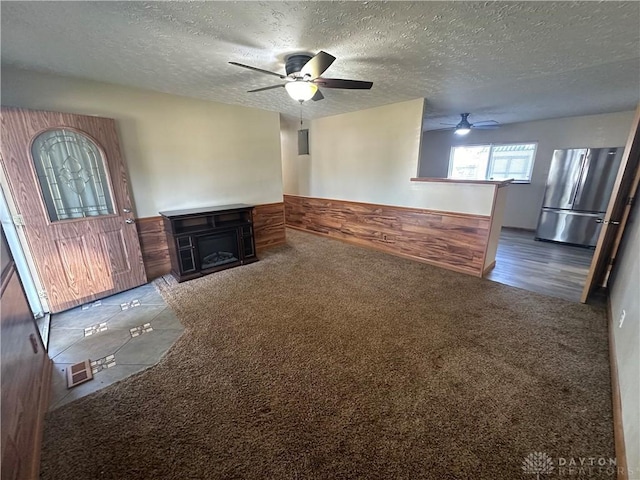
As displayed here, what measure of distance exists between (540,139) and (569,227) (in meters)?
1.97

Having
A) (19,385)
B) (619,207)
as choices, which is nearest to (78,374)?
(19,385)

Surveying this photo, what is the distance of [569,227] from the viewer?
4684 mm

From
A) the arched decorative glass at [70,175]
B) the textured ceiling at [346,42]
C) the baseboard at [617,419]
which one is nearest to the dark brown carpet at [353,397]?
the baseboard at [617,419]

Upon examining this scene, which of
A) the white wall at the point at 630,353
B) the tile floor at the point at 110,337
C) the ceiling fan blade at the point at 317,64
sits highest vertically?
the ceiling fan blade at the point at 317,64

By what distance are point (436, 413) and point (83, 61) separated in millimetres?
3848

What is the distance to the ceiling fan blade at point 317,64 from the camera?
1.81 metres

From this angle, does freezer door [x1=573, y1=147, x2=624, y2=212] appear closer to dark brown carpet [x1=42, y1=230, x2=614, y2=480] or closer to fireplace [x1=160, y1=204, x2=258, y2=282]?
dark brown carpet [x1=42, y1=230, x2=614, y2=480]

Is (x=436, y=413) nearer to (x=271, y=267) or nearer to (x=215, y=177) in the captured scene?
(x=271, y=267)

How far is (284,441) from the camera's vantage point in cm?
138

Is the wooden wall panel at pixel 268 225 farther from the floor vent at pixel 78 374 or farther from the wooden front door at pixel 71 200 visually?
the floor vent at pixel 78 374

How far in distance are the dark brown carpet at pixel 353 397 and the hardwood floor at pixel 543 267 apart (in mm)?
448

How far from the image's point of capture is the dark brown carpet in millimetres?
1292

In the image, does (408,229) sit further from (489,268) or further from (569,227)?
(569,227)

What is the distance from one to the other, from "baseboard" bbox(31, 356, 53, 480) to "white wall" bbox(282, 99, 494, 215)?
4.25 meters
